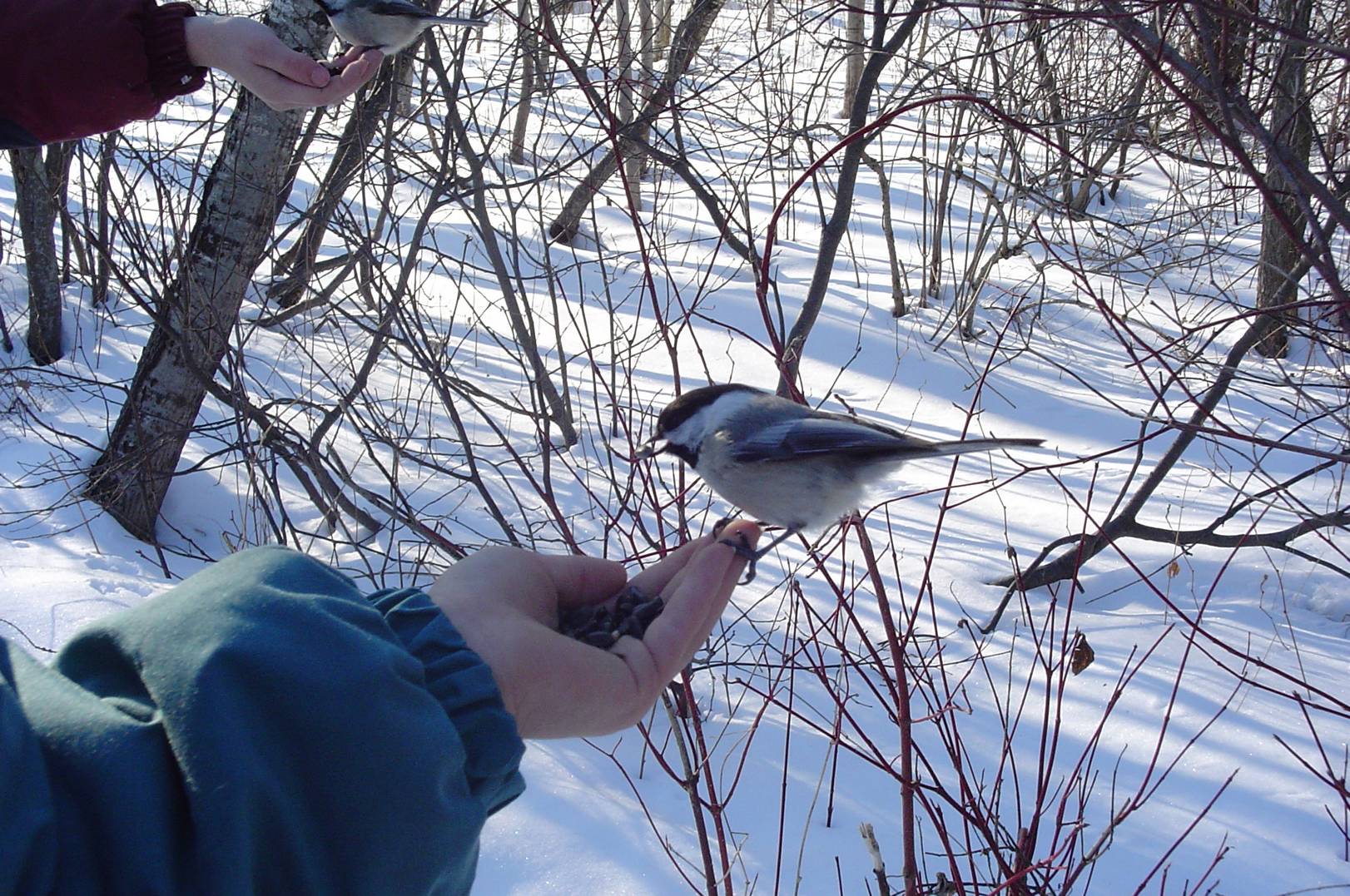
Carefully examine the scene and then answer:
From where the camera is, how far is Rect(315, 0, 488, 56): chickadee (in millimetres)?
3311

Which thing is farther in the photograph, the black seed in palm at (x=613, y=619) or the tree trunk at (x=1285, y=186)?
the tree trunk at (x=1285, y=186)

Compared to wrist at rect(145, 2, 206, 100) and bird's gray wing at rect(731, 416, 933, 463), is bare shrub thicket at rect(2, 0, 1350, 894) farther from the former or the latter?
wrist at rect(145, 2, 206, 100)

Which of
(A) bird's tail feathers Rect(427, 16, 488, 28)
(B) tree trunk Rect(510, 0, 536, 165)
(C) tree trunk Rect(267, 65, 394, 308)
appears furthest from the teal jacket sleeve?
(C) tree trunk Rect(267, 65, 394, 308)

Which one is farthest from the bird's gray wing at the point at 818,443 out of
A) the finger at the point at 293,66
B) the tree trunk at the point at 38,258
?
the tree trunk at the point at 38,258

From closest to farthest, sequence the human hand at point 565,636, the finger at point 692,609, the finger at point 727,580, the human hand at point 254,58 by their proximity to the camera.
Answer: the human hand at point 565,636, the finger at point 692,609, the finger at point 727,580, the human hand at point 254,58

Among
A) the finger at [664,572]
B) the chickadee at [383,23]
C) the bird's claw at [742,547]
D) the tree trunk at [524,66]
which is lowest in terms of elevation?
the finger at [664,572]

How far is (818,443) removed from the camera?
7.09 feet

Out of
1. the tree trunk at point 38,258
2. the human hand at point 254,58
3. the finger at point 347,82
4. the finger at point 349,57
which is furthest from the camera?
the tree trunk at point 38,258

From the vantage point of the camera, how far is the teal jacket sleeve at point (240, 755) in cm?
72

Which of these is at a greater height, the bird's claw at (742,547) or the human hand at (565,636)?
the bird's claw at (742,547)

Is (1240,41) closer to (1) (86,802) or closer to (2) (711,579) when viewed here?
(2) (711,579)

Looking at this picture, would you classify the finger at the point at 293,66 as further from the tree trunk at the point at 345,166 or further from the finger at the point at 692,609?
the finger at the point at 692,609

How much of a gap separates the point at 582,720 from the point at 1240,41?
94.1 inches

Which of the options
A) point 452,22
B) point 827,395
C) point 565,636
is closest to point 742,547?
point 565,636
